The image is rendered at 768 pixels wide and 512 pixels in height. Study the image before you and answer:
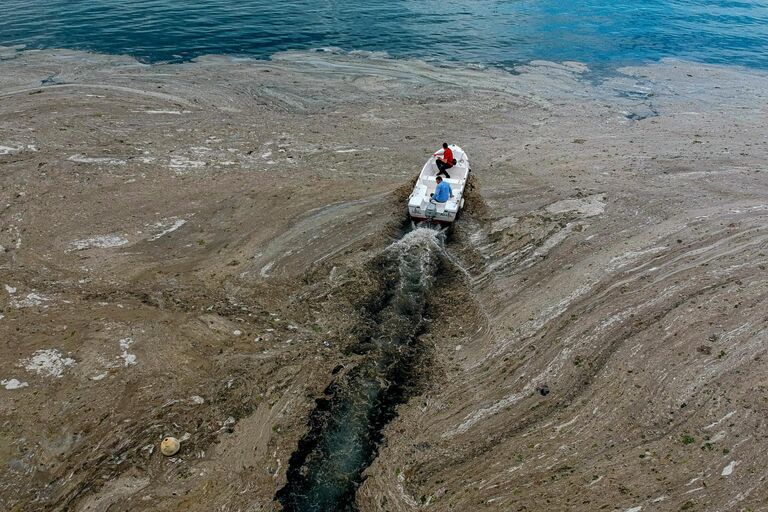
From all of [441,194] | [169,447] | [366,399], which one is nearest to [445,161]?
[441,194]

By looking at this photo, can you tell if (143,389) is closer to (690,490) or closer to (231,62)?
(690,490)

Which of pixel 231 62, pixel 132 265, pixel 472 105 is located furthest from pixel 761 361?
pixel 231 62

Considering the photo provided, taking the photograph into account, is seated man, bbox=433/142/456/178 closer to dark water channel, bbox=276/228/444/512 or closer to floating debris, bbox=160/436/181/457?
dark water channel, bbox=276/228/444/512

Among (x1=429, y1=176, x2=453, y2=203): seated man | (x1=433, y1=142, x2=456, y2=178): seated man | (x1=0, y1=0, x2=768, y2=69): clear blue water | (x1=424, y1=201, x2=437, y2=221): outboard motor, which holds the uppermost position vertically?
(x1=0, y1=0, x2=768, y2=69): clear blue water

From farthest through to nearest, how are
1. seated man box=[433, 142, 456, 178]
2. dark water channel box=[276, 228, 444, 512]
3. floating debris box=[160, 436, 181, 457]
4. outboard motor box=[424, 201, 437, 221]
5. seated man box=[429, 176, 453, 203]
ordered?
seated man box=[433, 142, 456, 178] → seated man box=[429, 176, 453, 203] → outboard motor box=[424, 201, 437, 221] → floating debris box=[160, 436, 181, 457] → dark water channel box=[276, 228, 444, 512]

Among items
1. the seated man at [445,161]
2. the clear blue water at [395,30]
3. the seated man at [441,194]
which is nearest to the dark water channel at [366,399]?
the seated man at [441,194]

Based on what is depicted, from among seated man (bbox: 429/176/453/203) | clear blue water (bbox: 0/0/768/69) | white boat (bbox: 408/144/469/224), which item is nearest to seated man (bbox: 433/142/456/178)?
white boat (bbox: 408/144/469/224)

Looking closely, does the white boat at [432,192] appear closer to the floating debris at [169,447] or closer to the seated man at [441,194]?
the seated man at [441,194]
